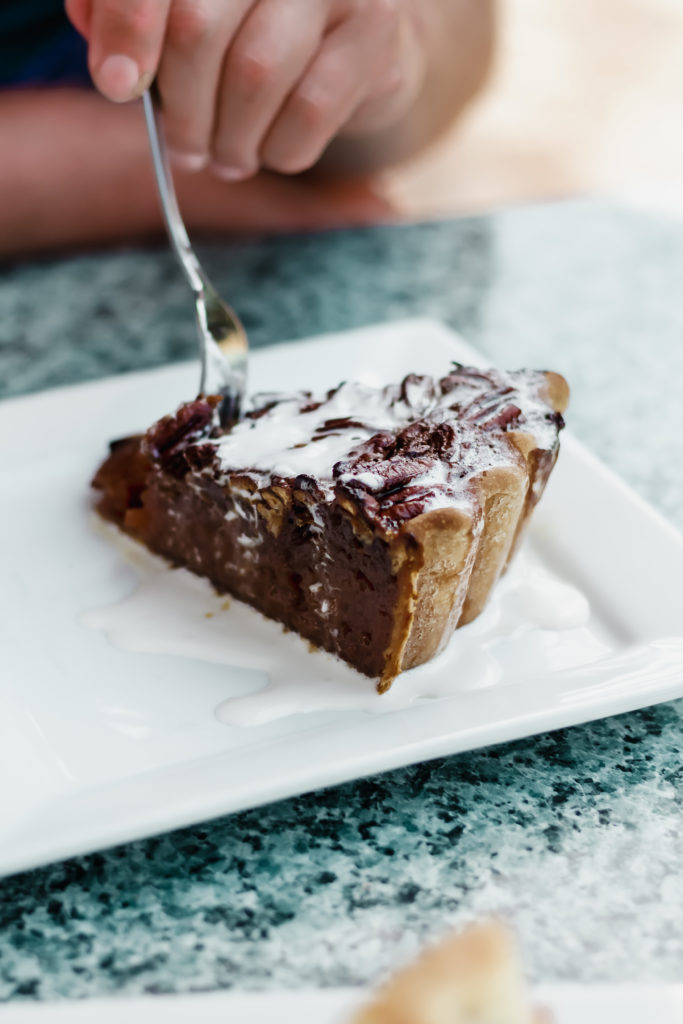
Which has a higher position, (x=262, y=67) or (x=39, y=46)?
(x=262, y=67)

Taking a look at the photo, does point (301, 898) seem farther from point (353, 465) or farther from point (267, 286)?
point (267, 286)

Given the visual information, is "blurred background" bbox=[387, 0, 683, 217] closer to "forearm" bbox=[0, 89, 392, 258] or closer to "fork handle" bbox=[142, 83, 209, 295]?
"forearm" bbox=[0, 89, 392, 258]

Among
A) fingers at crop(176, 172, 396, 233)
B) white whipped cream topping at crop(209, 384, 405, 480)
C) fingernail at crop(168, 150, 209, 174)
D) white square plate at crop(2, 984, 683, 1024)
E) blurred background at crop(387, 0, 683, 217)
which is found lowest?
blurred background at crop(387, 0, 683, 217)

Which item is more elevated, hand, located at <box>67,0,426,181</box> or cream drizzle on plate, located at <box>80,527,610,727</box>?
hand, located at <box>67,0,426,181</box>

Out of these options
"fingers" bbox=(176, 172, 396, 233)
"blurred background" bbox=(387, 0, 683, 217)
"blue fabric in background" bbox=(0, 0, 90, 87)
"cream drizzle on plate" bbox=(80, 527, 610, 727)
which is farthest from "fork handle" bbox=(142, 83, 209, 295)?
"blurred background" bbox=(387, 0, 683, 217)

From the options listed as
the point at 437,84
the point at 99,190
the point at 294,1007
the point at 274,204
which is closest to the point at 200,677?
the point at 294,1007

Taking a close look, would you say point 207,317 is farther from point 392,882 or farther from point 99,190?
point 99,190
